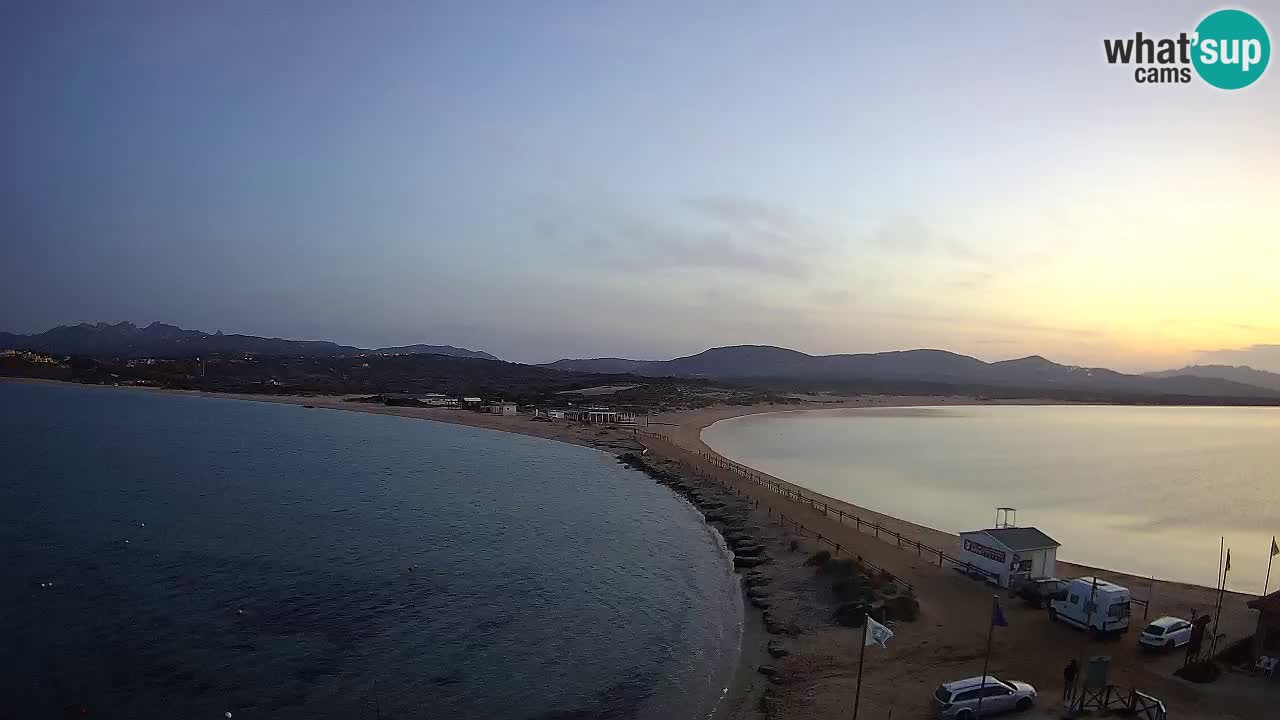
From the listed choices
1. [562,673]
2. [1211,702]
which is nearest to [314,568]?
[562,673]

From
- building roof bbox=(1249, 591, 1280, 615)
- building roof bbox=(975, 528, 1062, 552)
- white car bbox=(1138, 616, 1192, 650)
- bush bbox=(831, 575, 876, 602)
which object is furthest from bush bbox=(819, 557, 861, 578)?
building roof bbox=(1249, 591, 1280, 615)

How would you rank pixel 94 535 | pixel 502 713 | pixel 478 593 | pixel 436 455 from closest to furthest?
pixel 502 713 → pixel 478 593 → pixel 94 535 → pixel 436 455

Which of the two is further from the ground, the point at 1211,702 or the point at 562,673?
the point at 1211,702

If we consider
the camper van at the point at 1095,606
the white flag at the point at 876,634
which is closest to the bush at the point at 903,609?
the camper van at the point at 1095,606

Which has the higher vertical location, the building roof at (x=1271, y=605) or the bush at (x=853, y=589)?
the building roof at (x=1271, y=605)

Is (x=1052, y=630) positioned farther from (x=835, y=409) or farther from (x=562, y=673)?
(x=835, y=409)

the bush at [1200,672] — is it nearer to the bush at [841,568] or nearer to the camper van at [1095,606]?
the camper van at [1095,606]

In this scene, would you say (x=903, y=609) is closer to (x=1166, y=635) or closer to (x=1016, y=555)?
(x=1016, y=555)
